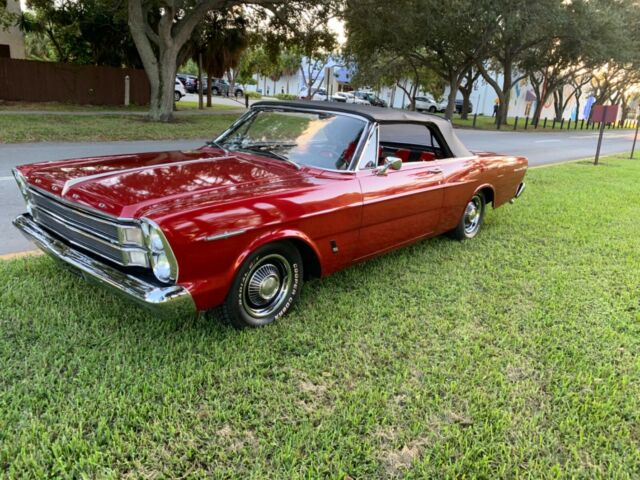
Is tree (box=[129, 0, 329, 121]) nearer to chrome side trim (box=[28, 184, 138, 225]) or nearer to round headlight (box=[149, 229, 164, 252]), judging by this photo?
chrome side trim (box=[28, 184, 138, 225])

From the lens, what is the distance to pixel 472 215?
227 inches

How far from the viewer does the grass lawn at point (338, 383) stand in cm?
231

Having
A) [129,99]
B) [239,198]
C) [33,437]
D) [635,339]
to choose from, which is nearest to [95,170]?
[239,198]

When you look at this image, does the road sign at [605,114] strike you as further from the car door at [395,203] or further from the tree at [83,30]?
the tree at [83,30]

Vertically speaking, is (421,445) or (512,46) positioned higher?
(512,46)

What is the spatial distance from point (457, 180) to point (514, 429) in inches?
115

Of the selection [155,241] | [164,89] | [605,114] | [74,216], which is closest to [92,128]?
[164,89]

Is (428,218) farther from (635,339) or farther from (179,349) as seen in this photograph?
(179,349)

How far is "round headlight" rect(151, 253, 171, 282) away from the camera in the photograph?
2.79m

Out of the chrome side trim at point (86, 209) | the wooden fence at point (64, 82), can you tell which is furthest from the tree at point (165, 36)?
the chrome side trim at point (86, 209)

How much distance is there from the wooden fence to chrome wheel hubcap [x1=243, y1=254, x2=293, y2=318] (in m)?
22.7

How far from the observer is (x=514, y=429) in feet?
8.52

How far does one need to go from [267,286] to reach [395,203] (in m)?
1.41

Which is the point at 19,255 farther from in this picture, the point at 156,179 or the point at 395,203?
the point at 395,203
